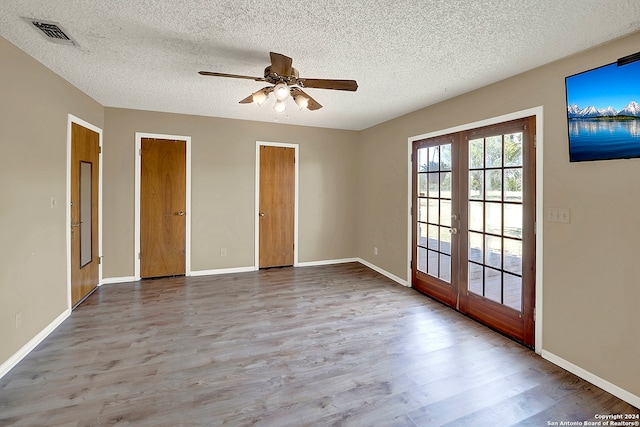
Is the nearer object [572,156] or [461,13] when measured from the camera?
[461,13]

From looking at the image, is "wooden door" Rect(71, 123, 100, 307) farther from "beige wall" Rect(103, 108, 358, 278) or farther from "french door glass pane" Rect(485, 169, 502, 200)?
"french door glass pane" Rect(485, 169, 502, 200)

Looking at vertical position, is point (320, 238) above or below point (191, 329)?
above

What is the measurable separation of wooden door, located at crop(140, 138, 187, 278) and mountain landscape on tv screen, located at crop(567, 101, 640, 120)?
187 inches

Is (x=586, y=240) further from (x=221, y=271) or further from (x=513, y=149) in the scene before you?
(x=221, y=271)

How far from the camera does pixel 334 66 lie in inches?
108

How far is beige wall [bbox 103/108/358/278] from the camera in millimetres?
4355

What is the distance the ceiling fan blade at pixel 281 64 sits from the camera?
215 centimetres

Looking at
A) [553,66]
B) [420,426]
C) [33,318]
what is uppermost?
[553,66]

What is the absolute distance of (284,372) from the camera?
2305 mm

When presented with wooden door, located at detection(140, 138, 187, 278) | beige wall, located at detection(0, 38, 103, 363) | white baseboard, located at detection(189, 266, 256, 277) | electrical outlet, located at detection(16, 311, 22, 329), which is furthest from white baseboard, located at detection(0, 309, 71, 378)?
white baseboard, located at detection(189, 266, 256, 277)

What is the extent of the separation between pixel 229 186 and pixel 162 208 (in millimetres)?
1067

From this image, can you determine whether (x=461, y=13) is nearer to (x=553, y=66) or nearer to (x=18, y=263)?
(x=553, y=66)

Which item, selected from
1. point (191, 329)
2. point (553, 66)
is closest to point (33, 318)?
point (191, 329)

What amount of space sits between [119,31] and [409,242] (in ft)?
13.1
